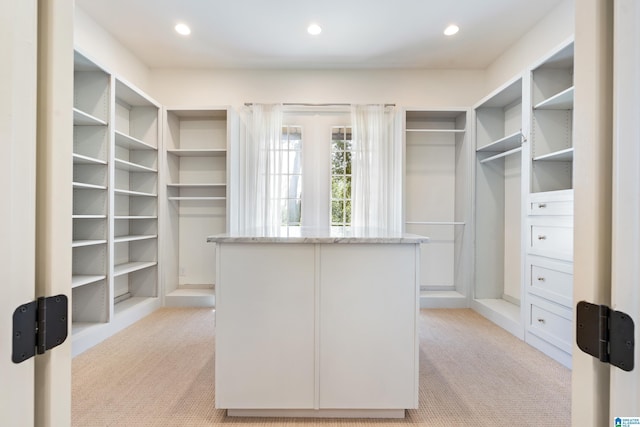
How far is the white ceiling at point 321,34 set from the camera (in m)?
2.70

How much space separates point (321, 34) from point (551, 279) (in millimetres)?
3064

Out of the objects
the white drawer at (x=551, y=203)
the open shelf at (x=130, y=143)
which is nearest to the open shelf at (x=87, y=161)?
the open shelf at (x=130, y=143)

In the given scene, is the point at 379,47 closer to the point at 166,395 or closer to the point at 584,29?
the point at 584,29

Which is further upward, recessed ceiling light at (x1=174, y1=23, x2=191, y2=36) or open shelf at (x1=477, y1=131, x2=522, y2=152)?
recessed ceiling light at (x1=174, y1=23, x2=191, y2=36)

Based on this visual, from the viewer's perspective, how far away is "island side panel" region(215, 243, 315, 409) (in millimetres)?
1567

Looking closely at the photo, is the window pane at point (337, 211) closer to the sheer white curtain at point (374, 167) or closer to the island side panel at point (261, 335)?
the sheer white curtain at point (374, 167)

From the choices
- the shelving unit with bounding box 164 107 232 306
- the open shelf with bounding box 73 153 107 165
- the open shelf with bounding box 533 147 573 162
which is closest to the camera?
the open shelf with bounding box 533 147 573 162

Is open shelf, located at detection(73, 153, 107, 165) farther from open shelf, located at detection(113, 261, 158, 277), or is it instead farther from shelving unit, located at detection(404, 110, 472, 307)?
shelving unit, located at detection(404, 110, 472, 307)

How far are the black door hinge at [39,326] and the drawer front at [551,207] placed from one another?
2760 millimetres

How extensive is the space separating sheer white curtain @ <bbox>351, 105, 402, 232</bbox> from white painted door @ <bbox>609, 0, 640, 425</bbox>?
3.10 m

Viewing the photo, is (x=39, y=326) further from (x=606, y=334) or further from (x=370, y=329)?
(x=370, y=329)

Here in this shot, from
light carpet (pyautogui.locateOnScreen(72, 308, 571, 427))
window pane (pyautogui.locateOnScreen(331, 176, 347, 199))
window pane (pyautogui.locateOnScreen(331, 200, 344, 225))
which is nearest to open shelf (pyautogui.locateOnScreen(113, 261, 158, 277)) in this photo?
light carpet (pyautogui.locateOnScreen(72, 308, 571, 427))

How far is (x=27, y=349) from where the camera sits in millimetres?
435

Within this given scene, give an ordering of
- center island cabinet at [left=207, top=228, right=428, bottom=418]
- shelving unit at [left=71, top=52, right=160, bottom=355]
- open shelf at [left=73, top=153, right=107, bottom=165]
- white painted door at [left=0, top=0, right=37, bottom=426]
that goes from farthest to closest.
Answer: shelving unit at [left=71, top=52, right=160, bottom=355] → open shelf at [left=73, top=153, right=107, bottom=165] → center island cabinet at [left=207, top=228, right=428, bottom=418] → white painted door at [left=0, top=0, right=37, bottom=426]
